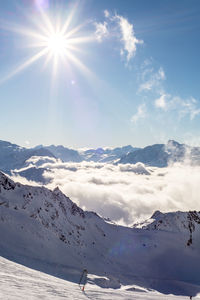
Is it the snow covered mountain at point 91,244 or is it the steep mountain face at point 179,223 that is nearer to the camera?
the snow covered mountain at point 91,244

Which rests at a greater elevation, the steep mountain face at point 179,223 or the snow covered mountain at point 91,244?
the steep mountain face at point 179,223

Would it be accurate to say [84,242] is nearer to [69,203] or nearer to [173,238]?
[69,203]

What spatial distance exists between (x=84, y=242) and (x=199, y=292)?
4982 centimetres

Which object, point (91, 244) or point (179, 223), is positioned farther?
point (179, 223)

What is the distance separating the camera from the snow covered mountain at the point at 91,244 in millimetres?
81125

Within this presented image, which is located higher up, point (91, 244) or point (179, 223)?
point (179, 223)

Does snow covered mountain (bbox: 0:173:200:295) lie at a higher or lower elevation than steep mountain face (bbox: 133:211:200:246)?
lower

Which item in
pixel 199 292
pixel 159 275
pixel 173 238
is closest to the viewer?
pixel 199 292

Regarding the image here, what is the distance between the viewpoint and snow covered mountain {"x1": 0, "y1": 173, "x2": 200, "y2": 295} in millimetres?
81125

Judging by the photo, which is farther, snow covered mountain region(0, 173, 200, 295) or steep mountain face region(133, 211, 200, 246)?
steep mountain face region(133, 211, 200, 246)

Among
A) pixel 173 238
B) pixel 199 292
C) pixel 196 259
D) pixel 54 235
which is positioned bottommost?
pixel 199 292

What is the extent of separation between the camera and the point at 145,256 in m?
118

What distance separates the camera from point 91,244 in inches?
4537

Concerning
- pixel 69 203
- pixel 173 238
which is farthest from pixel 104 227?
pixel 173 238
